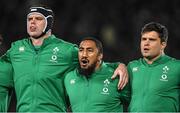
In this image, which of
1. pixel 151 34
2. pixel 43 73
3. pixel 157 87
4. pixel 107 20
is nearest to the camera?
pixel 157 87

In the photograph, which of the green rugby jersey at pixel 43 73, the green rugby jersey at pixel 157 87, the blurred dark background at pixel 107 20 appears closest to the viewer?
the green rugby jersey at pixel 157 87

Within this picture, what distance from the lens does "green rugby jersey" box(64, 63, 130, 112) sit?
506 centimetres

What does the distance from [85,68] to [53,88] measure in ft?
1.30

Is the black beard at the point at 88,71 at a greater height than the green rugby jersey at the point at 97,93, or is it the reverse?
the black beard at the point at 88,71

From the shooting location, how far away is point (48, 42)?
17.5ft

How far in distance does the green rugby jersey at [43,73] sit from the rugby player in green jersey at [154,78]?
26.1 inches

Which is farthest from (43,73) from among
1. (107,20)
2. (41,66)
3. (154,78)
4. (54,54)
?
(107,20)

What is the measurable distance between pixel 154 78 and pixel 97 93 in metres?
0.54

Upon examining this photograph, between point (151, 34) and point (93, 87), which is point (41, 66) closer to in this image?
point (93, 87)

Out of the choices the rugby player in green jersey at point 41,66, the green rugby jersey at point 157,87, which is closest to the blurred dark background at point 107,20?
the rugby player in green jersey at point 41,66

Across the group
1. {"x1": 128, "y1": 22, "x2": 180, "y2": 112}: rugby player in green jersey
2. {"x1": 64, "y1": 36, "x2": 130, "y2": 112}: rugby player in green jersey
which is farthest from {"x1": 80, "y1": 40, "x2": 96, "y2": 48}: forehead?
{"x1": 128, "y1": 22, "x2": 180, "y2": 112}: rugby player in green jersey

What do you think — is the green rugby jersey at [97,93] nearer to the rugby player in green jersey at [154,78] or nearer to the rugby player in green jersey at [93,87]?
the rugby player in green jersey at [93,87]

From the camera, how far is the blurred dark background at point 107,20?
411 inches

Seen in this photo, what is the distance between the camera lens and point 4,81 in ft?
17.9
